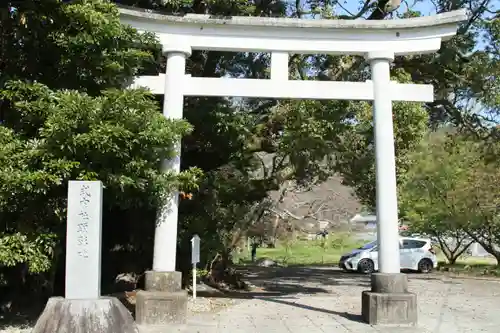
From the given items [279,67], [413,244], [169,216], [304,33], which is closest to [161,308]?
[169,216]

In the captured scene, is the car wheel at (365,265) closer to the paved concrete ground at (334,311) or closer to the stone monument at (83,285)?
the paved concrete ground at (334,311)

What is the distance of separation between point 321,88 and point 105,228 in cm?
561

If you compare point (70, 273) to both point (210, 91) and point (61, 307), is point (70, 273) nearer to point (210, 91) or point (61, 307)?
point (61, 307)

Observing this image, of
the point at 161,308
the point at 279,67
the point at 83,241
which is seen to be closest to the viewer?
the point at 83,241

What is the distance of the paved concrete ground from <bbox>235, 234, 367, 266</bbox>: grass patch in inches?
746

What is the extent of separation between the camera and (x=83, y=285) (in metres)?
6.43

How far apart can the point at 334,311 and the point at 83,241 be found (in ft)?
18.4

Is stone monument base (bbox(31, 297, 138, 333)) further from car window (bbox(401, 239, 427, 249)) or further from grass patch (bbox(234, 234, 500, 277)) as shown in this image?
grass patch (bbox(234, 234, 500, 277))

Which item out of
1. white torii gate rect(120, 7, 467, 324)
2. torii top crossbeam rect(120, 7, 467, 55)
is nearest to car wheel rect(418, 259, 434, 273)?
white torii gate rect(120, 7, 467, 324)

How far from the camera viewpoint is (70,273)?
6.45 metres

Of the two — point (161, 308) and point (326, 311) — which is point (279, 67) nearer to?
point (161, 308)

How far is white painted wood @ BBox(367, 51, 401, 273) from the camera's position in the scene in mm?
9031

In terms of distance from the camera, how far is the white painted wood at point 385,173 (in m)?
9.03

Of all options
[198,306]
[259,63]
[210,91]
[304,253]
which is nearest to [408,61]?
[259,63]
